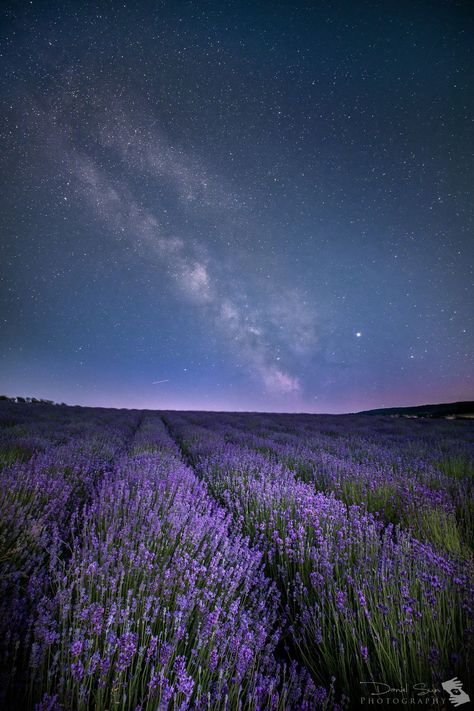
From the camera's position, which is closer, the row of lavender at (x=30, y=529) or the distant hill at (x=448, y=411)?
the row of lavender at (x=30, y=529)

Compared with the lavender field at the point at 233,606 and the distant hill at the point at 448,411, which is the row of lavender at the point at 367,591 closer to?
the lavender field at the point at 233,606

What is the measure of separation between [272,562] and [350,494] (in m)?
1.58

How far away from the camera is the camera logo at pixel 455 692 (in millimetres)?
944

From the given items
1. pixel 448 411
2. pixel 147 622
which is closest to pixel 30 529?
pixel 147 622

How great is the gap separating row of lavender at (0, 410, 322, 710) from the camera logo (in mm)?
389

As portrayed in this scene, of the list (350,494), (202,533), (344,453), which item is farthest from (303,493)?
(344,453)

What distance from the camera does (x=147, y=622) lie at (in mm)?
1404

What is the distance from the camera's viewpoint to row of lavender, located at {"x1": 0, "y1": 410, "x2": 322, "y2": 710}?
0.96 metres

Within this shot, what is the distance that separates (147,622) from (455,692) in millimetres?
1196

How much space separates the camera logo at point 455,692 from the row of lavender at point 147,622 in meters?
0.39

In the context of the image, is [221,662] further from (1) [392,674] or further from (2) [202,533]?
(2) [202,533]
